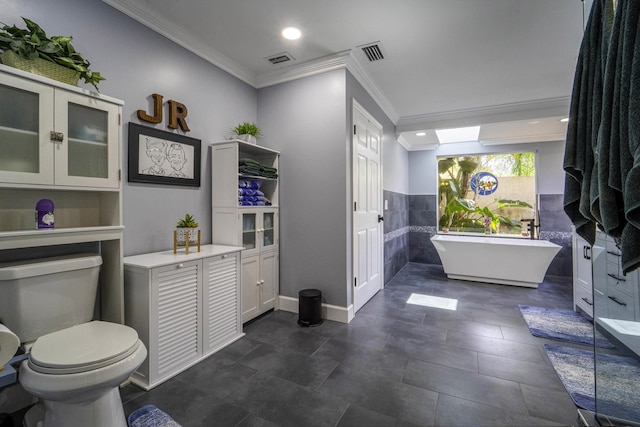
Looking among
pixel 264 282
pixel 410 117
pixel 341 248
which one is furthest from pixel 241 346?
pixel 410 117

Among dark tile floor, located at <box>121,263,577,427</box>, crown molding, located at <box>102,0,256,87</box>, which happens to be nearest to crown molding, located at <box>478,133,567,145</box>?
dark tile floor, located at <box>121,263,577,427</box>

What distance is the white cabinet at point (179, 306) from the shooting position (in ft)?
6.07

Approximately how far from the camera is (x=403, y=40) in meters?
2.58

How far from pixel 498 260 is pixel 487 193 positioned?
5.55ft

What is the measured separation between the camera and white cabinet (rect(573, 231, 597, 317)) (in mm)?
2889

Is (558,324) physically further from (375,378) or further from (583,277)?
(375,378)

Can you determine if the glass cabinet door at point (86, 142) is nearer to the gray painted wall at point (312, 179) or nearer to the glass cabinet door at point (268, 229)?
the glass cabinet door at point (268, 229)

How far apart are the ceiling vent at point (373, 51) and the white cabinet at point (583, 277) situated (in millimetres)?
2782

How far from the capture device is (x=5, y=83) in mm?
1370

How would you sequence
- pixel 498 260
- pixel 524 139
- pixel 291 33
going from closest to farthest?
1. pixel 291 33
2. pixel 498 260
3. pixel 524 139

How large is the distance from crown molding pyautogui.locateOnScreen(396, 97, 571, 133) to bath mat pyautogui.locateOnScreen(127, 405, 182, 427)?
Answer: 15.4ft

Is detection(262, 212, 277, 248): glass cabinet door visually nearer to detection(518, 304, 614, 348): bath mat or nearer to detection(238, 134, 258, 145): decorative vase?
detection(238, 134, 258, 145): decorative vase

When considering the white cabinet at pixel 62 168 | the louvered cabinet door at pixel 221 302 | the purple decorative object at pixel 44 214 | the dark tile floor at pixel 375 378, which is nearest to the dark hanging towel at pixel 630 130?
the dark tile floor at pixel 375 378

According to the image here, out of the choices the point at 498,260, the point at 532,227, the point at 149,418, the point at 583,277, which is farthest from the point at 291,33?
the point at 532,227
